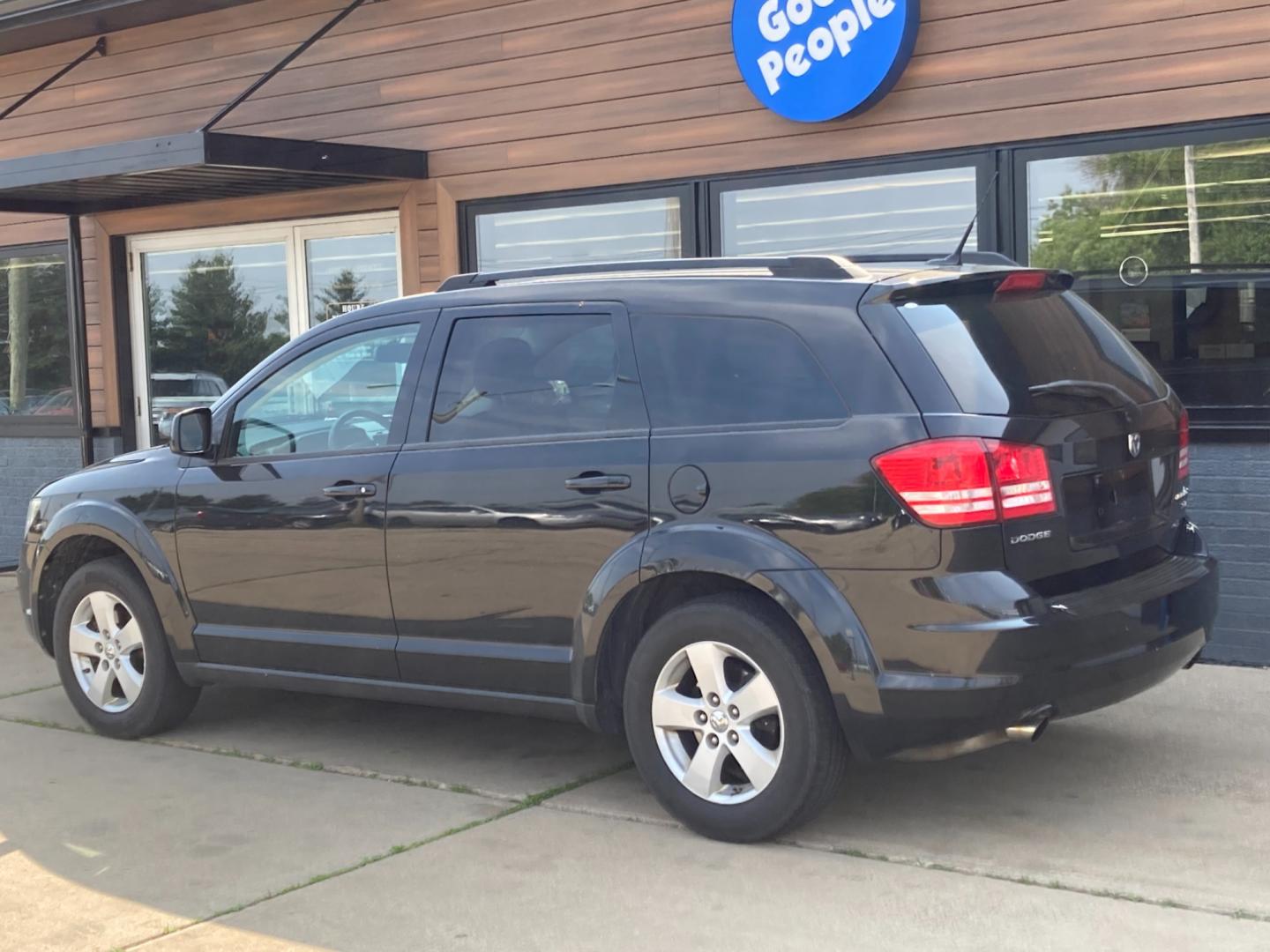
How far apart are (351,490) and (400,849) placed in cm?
140

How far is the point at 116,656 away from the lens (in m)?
6.40

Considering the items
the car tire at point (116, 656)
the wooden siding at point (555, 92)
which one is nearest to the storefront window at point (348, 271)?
the wooden siding at point (555, 92)

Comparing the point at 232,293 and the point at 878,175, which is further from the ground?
the point at 878,175

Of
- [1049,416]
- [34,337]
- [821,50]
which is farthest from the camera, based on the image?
[34,337]

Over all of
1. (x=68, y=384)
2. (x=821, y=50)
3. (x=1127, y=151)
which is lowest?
(x=68, y=384)

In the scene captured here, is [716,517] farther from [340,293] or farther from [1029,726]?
[340,293]

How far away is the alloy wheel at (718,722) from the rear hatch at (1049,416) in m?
0.90

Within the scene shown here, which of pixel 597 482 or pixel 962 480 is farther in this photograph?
pixel 597 482

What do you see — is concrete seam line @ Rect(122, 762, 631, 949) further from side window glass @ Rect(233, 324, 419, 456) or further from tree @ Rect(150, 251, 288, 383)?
tree @ Rect(150, 251, 288, 383)

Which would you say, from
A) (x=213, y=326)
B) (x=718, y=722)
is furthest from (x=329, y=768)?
(x=213, y=326)

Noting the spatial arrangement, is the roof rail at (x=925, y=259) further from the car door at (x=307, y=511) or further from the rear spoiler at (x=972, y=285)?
the car door at (x=307, y=511)

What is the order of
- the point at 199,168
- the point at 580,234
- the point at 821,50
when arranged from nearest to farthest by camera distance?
1. the point at 821,50
2. the point at 199,168
3. the point at 580,234

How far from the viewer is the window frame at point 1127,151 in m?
7.07

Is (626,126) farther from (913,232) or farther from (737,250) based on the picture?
(913,232)
